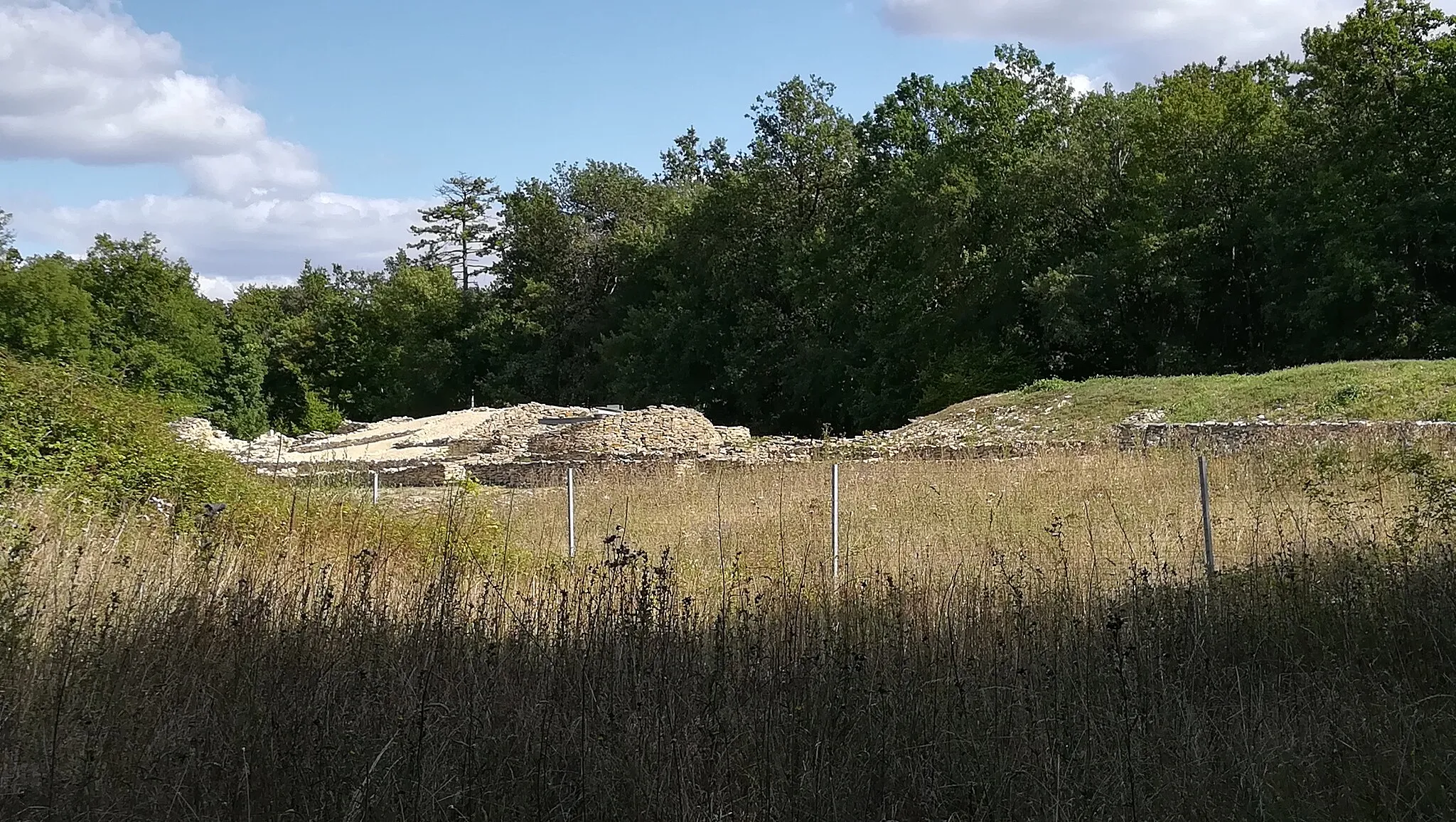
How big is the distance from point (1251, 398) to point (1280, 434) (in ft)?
18.0

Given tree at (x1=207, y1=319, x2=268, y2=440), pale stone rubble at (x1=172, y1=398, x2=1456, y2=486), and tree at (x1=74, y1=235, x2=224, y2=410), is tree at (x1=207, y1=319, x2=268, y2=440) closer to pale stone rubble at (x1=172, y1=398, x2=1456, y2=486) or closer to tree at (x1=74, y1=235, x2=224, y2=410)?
tree at (x1=74, y1=235, x2=224, y2=410)

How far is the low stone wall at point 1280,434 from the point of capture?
16016mm

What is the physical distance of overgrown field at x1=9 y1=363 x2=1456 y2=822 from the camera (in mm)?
3965

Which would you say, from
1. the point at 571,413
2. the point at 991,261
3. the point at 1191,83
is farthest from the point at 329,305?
the point at 1191,83

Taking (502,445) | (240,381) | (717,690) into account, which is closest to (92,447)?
(717,690)

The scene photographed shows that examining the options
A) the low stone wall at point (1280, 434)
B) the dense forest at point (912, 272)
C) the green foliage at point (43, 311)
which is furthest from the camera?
the green foliage at point (43, 311)

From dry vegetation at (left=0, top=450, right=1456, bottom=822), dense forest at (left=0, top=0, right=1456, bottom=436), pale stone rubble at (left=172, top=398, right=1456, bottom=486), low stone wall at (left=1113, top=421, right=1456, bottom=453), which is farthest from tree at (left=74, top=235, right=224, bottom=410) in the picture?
dry vegetation at (left=0, top=450, right=1456, bottom=822)

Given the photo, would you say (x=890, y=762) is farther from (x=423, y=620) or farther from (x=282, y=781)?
(x=423, y=620)

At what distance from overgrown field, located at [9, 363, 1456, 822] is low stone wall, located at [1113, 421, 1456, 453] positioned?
8494mm

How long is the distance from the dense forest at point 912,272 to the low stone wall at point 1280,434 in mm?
14361

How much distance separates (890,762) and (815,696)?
573 millimetres

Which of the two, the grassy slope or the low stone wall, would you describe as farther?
the grassy slope

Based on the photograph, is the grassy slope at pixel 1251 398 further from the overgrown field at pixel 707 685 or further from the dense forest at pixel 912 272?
the overgrown field at pixel 707 685

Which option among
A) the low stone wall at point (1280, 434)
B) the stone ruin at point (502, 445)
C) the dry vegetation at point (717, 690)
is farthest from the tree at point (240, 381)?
the dry vegetation at point (717, 690)
